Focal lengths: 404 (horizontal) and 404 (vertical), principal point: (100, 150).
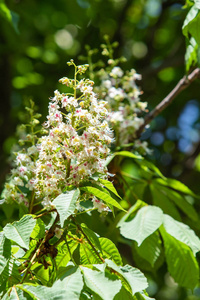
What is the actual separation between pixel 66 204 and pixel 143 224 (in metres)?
0.72

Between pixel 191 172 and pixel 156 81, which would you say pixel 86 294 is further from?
pixel 156 81

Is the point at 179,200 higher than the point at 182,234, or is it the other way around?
the point at 179,200

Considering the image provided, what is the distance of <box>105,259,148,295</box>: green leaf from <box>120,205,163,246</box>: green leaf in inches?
15.5

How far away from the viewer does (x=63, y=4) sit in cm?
420

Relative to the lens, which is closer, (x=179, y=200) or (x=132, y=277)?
(x=132, y=277)

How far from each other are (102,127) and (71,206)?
0.37 meters

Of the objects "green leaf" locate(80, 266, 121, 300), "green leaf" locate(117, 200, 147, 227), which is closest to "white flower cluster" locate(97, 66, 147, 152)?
"green leaf" locate(117, 200, 147, 227)

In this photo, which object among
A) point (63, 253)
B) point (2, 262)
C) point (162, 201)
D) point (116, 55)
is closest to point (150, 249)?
point (162, 201)

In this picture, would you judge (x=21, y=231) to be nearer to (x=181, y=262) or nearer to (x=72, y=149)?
(x=72, y=149)

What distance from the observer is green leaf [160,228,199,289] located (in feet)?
→ 6.92

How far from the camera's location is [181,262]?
2127 millimetres

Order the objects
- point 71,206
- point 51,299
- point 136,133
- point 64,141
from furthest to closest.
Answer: point 136,133
point 64,141
point 71,206
point 51,299

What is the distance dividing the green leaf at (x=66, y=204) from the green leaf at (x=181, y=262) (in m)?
0.86

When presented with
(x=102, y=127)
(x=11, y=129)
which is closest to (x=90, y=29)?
(x=11, y=129)
